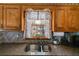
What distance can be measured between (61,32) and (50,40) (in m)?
0.25

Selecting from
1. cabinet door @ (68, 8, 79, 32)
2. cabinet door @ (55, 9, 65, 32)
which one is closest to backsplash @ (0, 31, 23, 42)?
cabinet door @ (55, 9, 65, 32)

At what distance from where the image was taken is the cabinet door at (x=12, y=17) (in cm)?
333

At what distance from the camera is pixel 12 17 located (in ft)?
11.0

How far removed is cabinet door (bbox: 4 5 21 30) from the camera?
3.33m

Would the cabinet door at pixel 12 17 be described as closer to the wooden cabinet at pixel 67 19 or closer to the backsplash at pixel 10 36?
the backsplash at pixel 10 36

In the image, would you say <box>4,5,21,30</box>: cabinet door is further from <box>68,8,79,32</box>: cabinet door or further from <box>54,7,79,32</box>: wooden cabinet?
<box>68,8,79,32</box>: cabinet door

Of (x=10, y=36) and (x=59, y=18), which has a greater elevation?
(x=59, y=18)

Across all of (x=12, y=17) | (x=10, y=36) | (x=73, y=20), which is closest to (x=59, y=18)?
(x=73, y=20)

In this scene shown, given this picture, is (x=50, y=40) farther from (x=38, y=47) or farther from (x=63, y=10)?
(x=63, y=10)

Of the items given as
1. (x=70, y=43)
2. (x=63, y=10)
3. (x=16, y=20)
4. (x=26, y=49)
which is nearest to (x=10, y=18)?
(x=16, y=20)

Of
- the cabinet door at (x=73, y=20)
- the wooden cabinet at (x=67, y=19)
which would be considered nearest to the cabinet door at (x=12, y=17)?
the wooden cabinet at (x=67, y=19)

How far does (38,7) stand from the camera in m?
3.32

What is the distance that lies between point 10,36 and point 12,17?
1.18 feet

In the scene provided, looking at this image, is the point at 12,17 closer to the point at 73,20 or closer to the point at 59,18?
the point at 59,18
